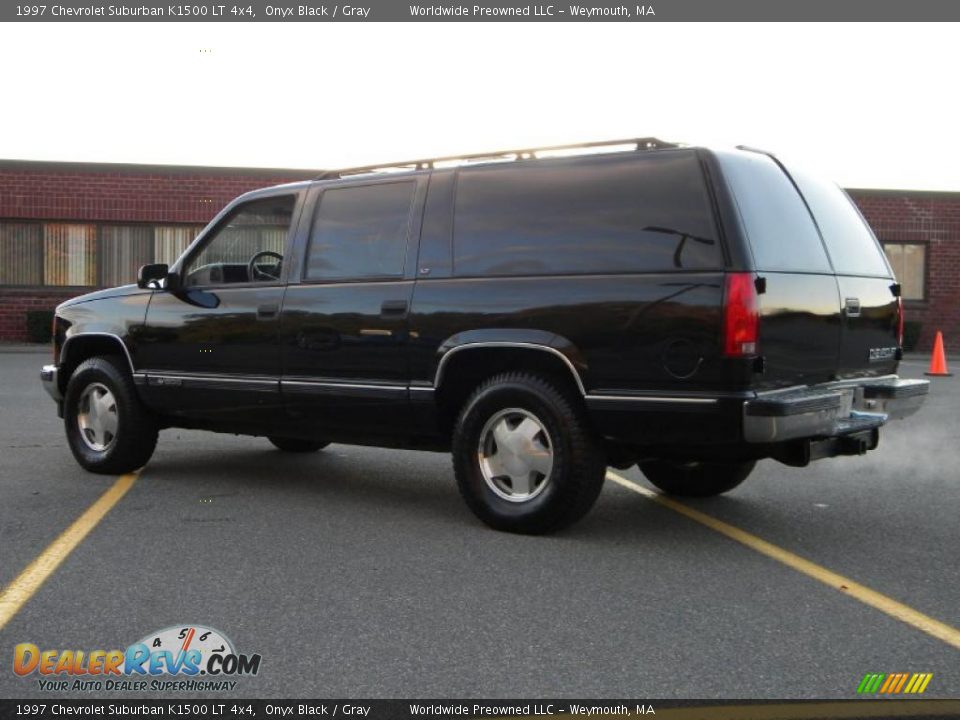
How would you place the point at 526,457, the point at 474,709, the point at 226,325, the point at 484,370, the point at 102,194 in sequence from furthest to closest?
the point at 102,194
the point at 226,325
the point at 484,370
the point at 526,457
the point at 474,709

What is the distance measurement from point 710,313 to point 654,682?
1977 millimetres

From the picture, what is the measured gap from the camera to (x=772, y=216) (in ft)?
17.7

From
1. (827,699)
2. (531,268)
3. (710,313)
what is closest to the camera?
(827,699)

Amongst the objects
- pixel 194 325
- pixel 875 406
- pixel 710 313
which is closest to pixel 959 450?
pixel 875 406

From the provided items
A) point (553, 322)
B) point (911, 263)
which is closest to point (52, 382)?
point (553, 322)

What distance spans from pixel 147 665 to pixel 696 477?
3946 millimetres

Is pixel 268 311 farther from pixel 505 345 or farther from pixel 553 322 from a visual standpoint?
pixel 553 322

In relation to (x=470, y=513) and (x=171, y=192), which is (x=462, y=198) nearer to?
(x=470, y=513)

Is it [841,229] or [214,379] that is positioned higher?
[841,229]

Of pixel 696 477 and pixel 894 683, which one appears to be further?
pixel 696 477

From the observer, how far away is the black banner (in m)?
3.27

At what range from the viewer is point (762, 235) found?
5199 millimetres

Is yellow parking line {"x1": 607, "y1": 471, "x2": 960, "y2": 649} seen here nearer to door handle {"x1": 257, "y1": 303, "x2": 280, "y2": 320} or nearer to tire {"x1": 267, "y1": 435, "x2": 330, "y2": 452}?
Result: door handle {"x1": 257, "y1": 303, "x2": 280, "y2": 320}

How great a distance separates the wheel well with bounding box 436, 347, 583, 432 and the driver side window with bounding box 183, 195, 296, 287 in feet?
4.86
